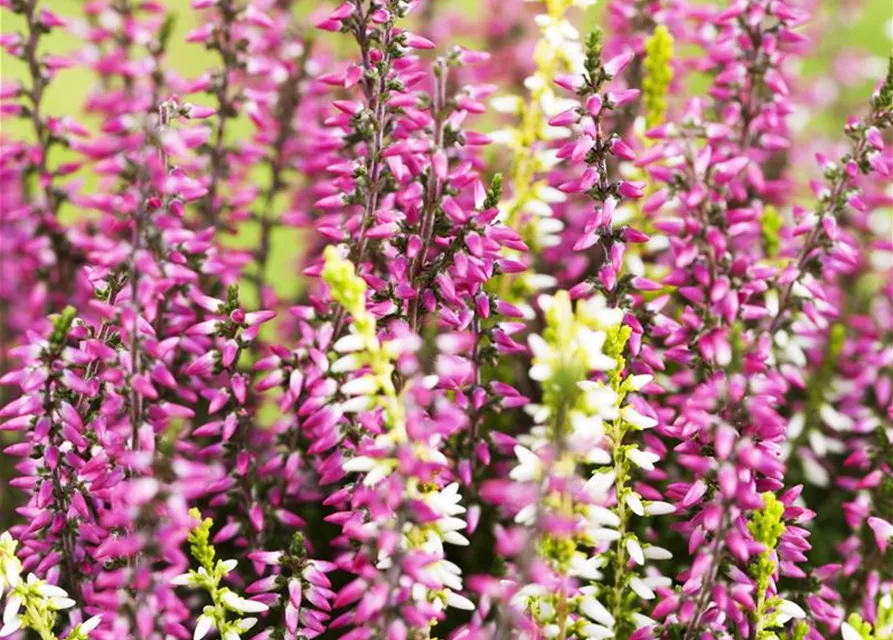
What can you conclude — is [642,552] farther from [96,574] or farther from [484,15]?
[484,15]

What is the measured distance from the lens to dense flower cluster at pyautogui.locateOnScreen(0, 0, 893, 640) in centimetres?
113

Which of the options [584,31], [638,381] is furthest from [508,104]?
[584,31]

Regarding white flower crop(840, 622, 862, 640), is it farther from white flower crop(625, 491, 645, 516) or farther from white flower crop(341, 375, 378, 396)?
white flower crop(341, 375, 378, 396)

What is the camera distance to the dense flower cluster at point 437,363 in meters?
1.13

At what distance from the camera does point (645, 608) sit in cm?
151

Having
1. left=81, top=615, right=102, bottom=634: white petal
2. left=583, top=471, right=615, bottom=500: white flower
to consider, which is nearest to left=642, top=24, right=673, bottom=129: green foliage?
left=583, top=471, right=615, bottom=500: white flower

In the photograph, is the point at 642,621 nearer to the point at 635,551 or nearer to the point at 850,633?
the point at 635,551

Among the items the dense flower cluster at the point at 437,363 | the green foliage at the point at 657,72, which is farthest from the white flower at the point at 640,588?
the green foliage at the point at 657,72

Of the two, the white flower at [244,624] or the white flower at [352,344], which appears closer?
the white flower at [352,344]

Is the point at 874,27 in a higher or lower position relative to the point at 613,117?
higher

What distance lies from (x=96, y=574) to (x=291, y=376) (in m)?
0.37

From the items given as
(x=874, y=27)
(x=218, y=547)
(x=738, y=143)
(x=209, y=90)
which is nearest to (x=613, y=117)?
(x=738, y=143)

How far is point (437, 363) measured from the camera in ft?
3.99

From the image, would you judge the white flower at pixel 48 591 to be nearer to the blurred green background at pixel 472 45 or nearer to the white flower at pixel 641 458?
the white flower at pixel 641 458
